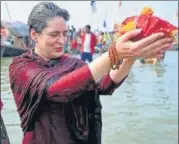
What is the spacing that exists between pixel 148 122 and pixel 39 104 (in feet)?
14.9

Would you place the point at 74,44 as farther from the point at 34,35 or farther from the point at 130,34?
the point at 130,34

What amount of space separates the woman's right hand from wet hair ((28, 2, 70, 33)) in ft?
1.59

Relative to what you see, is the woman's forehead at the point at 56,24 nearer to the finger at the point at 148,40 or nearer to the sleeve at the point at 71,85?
the sleeve at the point at 71,85

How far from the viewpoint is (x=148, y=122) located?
6500 mm

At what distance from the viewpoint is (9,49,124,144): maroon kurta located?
2121 millimetres

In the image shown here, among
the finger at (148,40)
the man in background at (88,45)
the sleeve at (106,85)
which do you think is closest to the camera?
the finger at (148,40)

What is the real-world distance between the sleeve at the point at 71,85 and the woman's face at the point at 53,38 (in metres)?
0.23

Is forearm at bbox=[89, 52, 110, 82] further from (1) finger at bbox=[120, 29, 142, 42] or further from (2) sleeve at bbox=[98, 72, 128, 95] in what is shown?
(2) sleeve at bbox=[98, 72, 128, 95]

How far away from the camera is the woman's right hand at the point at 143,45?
5.62 ft

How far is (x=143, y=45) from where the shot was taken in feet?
5.63

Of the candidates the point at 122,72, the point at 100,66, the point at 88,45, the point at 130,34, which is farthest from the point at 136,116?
the point at 88,45

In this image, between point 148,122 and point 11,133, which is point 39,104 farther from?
point 148,122

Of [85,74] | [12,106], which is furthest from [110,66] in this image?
[12,106]

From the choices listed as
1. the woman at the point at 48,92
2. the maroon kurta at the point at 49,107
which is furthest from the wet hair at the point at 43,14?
the maroon kurta at the point at 49,107
